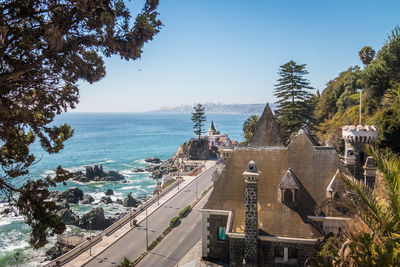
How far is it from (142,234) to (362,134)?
23.3 metres

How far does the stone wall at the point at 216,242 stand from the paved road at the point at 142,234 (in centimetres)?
1303

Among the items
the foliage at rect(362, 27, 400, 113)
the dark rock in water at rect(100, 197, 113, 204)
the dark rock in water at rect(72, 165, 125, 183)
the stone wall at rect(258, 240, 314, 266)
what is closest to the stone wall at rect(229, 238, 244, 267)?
the stone wall at rect(258, 240, 314, 266)

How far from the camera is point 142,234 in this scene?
31.7 meters

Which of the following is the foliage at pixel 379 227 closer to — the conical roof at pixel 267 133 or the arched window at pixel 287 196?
the arched window at pixel 287 196

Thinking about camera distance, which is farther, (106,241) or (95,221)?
(95,221)

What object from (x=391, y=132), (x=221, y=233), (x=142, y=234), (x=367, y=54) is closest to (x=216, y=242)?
(x=221, y=233)

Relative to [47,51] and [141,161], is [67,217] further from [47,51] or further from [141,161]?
[141,161]

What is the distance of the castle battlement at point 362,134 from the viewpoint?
20.7 meters

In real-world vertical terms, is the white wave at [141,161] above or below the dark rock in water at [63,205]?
below

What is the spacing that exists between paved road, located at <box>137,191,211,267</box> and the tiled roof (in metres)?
12.0

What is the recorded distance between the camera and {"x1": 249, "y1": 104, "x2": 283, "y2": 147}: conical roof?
67.6ft

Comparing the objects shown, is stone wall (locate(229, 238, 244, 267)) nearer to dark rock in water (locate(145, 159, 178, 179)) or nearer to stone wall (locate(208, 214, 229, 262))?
stone wall (locate(208, 214, 229, 262))

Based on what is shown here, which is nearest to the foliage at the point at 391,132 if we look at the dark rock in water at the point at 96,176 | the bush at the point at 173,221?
the bush at the point at 173,221

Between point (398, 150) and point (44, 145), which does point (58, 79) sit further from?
point (398, 150)
